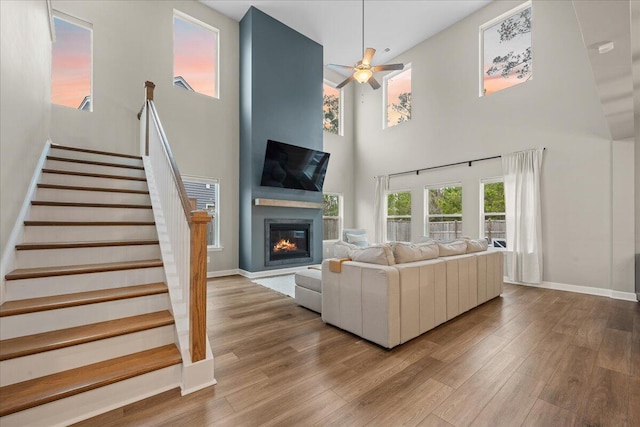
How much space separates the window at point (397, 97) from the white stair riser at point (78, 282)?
6790mm

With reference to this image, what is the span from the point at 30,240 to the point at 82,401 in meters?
1.54

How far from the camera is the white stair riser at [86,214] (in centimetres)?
252

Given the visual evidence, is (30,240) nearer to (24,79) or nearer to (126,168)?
(24,79)

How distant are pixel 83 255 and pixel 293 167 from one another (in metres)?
4.29

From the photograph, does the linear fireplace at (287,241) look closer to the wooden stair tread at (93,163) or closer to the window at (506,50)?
the wooden stair tread at (93,163)

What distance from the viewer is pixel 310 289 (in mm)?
3508

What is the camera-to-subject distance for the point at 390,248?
2760mm

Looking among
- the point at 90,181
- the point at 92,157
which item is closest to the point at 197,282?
the point at 90,181

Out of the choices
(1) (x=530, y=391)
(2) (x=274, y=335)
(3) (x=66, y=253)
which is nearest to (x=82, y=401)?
(3) (x=66, y=253)

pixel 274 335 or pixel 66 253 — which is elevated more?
pixel 66 253

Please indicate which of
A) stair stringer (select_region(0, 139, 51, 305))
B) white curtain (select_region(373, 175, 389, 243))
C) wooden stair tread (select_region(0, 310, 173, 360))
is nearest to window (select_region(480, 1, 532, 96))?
white curtain (select_region(373, 175, 389, 243))

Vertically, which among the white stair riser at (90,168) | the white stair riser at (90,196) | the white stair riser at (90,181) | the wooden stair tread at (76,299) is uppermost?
the white stair riser at (90,168)

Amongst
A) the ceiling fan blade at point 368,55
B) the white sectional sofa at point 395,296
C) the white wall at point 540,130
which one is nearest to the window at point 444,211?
the white wall at point 540,130

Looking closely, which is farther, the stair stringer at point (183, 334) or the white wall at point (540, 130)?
the white wall at point (540, 130)
